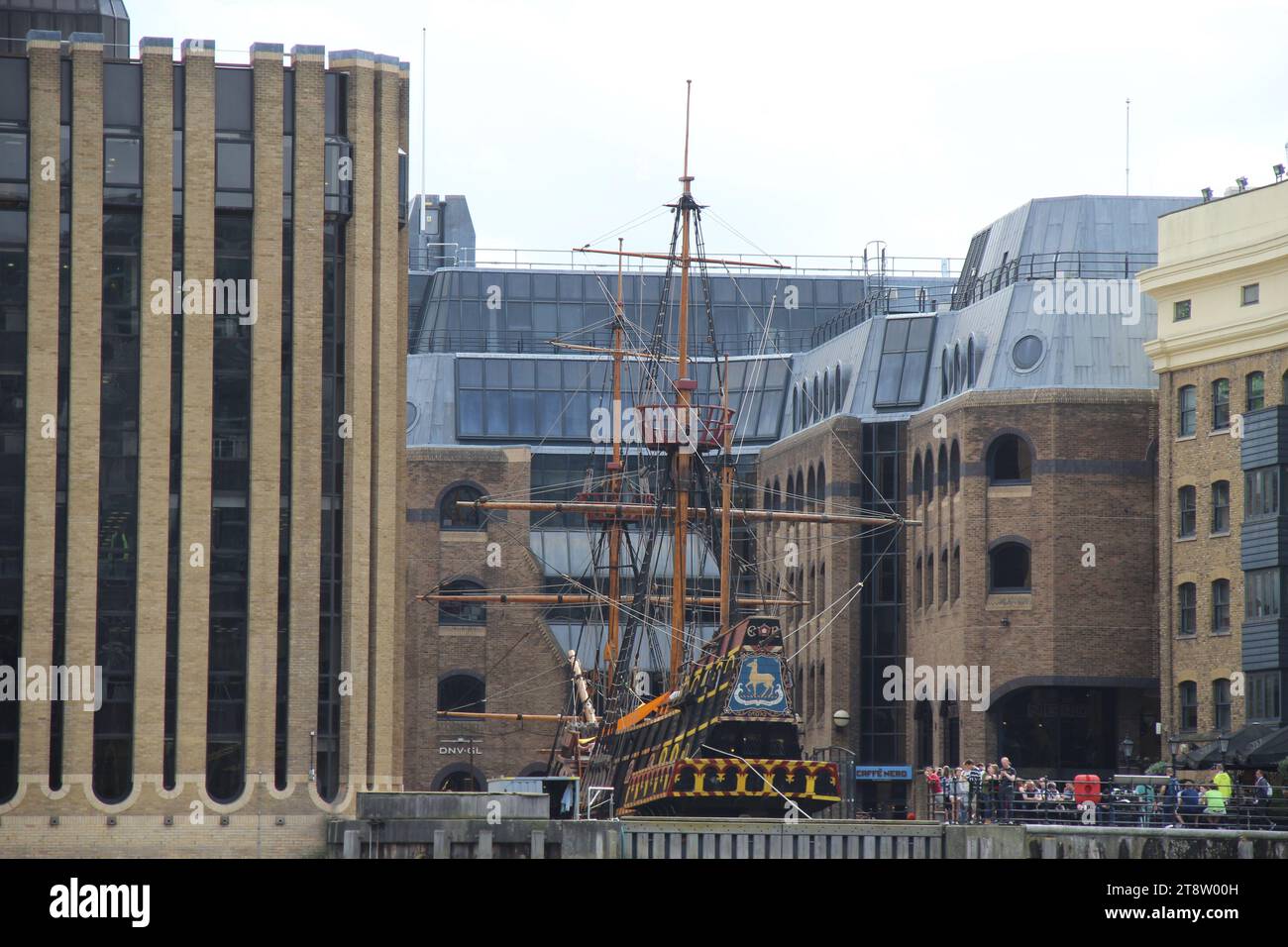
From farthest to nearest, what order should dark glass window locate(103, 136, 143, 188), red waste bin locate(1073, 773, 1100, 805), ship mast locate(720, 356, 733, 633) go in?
ship mast locate(720, 356, 733, 633) < dark glass window locate(103, 136, 143, 188) < red waste bin locate(1073, 773, 1100, 805)

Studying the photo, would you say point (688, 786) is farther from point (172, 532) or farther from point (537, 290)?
point (537, 290)

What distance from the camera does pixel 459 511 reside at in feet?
316

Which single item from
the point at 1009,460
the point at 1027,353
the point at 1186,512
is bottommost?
the point at 1186,512

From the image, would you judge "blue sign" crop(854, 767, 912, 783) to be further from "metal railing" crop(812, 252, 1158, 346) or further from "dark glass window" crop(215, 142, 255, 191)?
"dark glass window" crop(215, 142, 255, 191)

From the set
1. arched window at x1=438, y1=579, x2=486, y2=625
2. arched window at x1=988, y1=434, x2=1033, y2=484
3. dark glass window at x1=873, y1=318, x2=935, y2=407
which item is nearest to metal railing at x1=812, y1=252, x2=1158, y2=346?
dark glass window at x1=873, y1=318, x2=935, y2=407

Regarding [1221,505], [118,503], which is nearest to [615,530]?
[1221,505]

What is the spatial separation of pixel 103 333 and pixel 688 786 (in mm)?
18287

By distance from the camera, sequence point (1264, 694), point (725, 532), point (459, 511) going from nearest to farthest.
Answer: point (1264, 694) → point (725, 532) → point (459, 511)

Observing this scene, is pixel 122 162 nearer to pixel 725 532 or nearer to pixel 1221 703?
Answer: pixel 725 532

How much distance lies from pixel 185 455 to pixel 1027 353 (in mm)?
28255

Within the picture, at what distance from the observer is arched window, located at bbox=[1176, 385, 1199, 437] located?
242ft

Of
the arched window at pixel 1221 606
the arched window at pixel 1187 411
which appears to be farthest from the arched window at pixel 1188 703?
the arched window at pixel 1187 411

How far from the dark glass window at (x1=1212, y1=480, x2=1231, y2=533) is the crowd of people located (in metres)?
11.2
